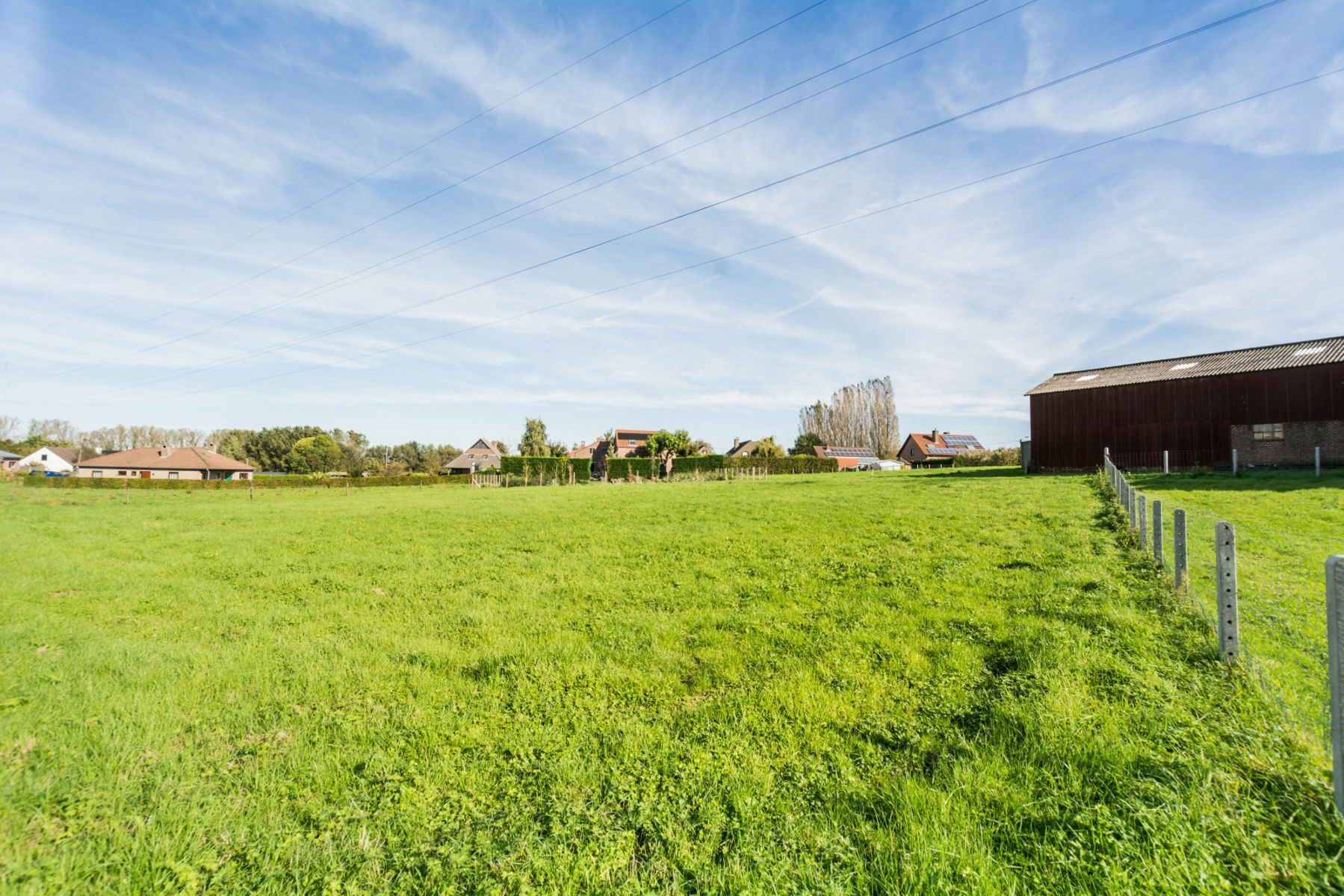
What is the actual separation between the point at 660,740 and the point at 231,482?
59.9m

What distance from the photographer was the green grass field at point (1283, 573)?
435cm

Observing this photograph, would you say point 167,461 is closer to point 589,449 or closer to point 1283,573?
point 589,449

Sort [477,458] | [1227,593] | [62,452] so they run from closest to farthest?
[1227,593] → [477,458] → [62,452]

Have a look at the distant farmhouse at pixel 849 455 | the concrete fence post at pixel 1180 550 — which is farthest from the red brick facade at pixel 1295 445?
the distant farmhouse at pixel 849 455

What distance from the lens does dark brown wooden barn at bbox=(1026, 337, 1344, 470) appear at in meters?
28.6

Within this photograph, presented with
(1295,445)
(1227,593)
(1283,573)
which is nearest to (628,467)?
(1295,445)

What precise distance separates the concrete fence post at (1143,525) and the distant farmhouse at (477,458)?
309ft

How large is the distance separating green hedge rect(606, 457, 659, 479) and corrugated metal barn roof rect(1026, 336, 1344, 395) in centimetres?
3082

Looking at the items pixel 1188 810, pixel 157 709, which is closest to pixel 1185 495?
pixel 1188 810

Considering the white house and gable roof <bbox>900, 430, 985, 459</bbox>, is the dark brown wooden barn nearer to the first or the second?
gable roof <bbox>900, 430, 985, 459</bbox>

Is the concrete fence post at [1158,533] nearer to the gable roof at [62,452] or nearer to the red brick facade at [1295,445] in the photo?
the red brick facade at [1295,445]

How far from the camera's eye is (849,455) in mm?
93375

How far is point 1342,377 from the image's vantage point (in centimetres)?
2784

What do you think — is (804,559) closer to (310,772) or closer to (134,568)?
(310,772)
